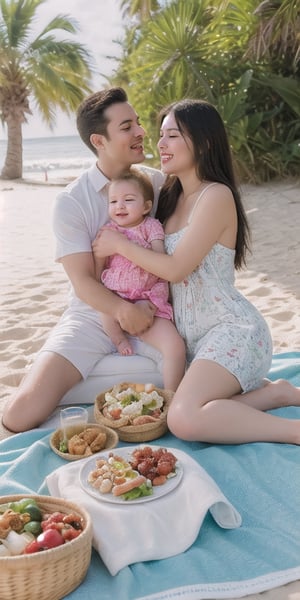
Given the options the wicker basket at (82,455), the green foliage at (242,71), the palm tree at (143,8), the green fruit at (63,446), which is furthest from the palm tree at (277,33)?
the palm tree at (143,8)

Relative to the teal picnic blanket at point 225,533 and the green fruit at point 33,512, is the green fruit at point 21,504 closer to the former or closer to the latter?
the green fruit at point 33,512

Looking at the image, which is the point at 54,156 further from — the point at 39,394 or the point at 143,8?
the point at 39,394

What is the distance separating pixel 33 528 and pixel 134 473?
46cm

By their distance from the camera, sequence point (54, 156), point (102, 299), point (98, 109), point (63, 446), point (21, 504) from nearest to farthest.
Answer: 1. point (21, 504)
2. point (63, 446)
3. point (102, 299)
4. point (98, 109)
5. point (54, 156)

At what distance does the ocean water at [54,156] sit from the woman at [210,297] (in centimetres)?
2946

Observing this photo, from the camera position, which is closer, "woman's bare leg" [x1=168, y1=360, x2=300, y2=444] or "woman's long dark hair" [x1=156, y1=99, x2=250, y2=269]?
"woman's bare leg" [x1=168, y1=360, x2=300, y2=444]

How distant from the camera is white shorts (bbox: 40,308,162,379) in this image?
3.46 metres

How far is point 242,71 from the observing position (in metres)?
11.3

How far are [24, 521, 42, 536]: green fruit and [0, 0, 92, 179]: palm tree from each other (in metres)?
21.1

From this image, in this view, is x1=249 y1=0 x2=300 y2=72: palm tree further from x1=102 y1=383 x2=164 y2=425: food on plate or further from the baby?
x1=102 y1=383 x2=164 y2=425: food on plate

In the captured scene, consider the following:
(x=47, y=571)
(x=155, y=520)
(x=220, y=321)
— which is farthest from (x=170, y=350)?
(x=47, y=571)

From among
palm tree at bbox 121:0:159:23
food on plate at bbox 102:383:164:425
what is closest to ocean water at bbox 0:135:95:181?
palm tree at bbox 121:0:159:23

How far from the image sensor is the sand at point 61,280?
14.6 feet

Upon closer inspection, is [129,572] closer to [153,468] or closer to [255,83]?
[153,468]
